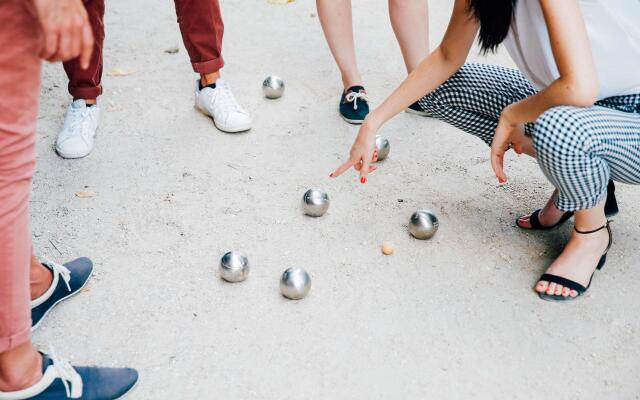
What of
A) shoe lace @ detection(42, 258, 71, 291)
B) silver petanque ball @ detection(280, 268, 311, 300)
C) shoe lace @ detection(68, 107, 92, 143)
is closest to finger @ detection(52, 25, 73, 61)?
shoe lace @ detection(42, 258, 71, 291)

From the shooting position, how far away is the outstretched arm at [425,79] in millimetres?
2271

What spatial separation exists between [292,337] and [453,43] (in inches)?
45.8

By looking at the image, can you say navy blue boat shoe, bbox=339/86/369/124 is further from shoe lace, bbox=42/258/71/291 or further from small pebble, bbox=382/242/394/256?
shoe lace, bbox=42/258/71/291

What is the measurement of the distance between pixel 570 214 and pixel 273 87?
1.61 metres

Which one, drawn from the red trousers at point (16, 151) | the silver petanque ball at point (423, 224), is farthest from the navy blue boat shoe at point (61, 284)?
the silver petanque ball at point (423, 224)

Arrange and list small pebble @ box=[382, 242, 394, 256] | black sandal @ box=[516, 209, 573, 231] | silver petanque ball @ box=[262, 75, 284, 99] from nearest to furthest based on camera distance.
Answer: small pebble @ box=[382, 242, 394, 256] → black sandal @ box=[516, 209, 573, 231] → silver petanque ball @ box=[262, 75, 284, 99]

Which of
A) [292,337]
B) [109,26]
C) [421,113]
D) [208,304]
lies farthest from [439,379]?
[109,26]

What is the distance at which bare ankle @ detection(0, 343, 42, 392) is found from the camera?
171cm

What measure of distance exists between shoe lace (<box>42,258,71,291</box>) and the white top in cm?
174

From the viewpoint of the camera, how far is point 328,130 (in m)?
3.26

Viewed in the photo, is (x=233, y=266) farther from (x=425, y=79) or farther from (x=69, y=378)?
(x=425, y=79)

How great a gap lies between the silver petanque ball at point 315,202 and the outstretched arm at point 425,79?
11.5 inches

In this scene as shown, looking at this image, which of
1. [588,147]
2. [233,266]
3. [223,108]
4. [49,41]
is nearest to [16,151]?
[49,41]

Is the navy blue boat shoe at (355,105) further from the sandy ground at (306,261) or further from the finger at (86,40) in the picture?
the finger at (86,40)
